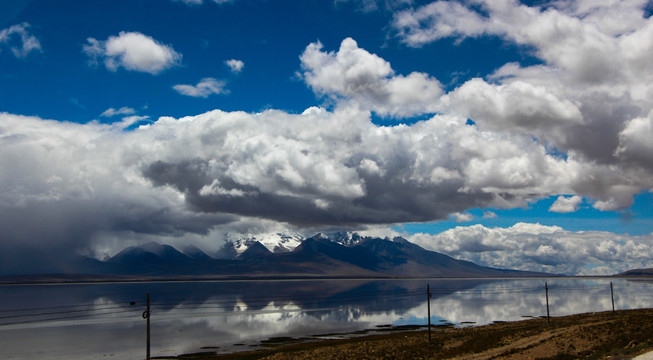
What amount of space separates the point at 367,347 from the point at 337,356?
10329mm

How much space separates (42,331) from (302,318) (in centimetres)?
6742

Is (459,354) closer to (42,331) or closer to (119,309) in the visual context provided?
(42,331)

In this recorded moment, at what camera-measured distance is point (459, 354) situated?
2254 inches

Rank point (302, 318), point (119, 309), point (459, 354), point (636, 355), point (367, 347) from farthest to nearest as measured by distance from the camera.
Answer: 1. point (119, 309)
2. point (302, 318)
3. point (367, 347)
4. point (459, 354)
5. point (636, 355)

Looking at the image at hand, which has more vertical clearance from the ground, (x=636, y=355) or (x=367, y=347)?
(x=636, y=355)

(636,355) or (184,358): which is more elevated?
(636,355)

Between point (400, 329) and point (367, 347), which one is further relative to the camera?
point (400, 329)

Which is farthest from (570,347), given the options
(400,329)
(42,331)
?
(42,331)

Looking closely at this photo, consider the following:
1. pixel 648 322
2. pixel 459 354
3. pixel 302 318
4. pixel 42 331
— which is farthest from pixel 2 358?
pixel 648 322

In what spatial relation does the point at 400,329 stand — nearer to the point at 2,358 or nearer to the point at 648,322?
the point at 648,322

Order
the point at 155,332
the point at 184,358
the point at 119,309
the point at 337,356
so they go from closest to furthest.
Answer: the point at 337,356 → the point at 184,358 → the point at 155,332 → the point at 119,309

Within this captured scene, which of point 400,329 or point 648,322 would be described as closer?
point 648,322

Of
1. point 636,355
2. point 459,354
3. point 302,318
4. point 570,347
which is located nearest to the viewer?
point 636,355

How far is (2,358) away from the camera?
266 ft
